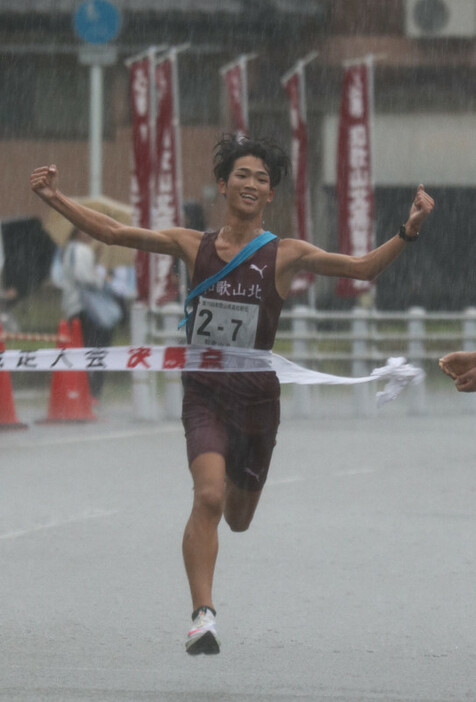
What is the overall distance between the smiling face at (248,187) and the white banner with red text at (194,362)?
0.53m

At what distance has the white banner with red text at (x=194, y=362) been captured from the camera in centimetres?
621

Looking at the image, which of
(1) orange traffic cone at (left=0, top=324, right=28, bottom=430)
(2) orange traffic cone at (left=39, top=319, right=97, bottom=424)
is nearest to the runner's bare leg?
(1) orange traffic cone at (left=0, top=324, right=28, bottom=430)

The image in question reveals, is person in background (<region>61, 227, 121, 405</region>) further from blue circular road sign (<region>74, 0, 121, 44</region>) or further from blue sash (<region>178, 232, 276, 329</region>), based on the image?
blue sash (<region>178, 232, 276, 329</region>)

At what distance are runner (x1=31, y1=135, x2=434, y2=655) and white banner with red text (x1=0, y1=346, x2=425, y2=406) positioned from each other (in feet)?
0.14

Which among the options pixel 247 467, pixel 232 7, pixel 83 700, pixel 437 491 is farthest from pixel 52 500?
pixel 232 7

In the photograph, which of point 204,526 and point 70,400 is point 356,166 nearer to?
point 70,400

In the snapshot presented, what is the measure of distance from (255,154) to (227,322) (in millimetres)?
659

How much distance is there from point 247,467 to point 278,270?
74 cm

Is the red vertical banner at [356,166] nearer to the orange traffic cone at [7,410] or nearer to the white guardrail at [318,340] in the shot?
the white guardrail at [318,340]

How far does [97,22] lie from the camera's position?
2464 centimetres

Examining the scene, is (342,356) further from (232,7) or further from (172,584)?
(232,7)

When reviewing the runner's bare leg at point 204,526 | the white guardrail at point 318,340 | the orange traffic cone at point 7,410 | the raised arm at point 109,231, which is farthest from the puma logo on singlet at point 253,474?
the white guardrail at point 318,340

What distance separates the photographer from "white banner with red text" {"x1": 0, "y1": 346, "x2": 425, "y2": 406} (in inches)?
245

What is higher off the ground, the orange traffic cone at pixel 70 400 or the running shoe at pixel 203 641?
the running shoe at pixel 203 641
